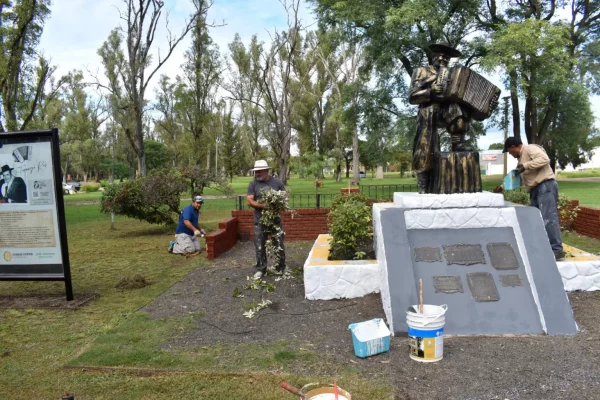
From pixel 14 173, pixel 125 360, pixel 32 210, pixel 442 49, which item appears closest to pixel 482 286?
pixel 442 49

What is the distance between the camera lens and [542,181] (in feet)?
20.6

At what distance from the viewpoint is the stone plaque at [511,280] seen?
205 inches

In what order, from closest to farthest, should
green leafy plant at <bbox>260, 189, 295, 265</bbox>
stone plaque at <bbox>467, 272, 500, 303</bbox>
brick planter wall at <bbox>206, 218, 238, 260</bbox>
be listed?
stone plaque at <bbox>467, 272, 500, 303</bbox> < green leafy plant at <bbox>260, 189, 295, 265</bbox> < brick planter wall at <bbox>206, 218, 238, 260</bbox>

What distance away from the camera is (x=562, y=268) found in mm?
5992

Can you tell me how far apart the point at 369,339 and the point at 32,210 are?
5.00 meters

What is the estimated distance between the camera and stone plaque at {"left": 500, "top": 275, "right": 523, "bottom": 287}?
5215mm

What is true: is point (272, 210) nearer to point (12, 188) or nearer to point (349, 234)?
point (349, 234)

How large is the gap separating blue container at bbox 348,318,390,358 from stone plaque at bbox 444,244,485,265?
162 cm

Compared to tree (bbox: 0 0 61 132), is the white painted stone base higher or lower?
lower

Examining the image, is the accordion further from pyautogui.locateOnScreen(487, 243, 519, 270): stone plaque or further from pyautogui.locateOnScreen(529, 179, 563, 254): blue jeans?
pyautogui.locateOnScreen(487, 243, 519, 270): stone plaque

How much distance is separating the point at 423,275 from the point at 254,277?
2.87 metres

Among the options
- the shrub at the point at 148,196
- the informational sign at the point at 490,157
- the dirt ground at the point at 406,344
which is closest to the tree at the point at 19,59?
the shrub at the point at 148,196

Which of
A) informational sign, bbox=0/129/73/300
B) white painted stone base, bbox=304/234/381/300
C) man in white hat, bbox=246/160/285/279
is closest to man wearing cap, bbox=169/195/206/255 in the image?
man in white hat, bbox=246/160/285/279

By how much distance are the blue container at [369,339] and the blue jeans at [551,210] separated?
3.29 metres
